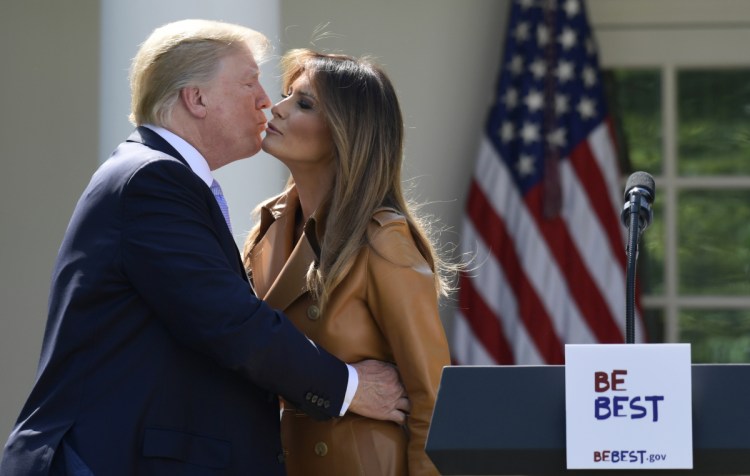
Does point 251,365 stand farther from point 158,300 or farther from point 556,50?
point 556,50

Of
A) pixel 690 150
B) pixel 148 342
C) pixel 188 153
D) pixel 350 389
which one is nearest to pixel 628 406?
pixel 350 389

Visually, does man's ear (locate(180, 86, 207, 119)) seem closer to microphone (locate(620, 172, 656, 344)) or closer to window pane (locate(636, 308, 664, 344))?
microphone (locate(620, 172, 656, 344))

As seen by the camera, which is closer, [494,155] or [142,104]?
[142,104]

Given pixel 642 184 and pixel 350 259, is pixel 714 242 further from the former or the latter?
pixel 642 184

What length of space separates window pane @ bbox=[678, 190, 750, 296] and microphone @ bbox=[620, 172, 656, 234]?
13.7 ft

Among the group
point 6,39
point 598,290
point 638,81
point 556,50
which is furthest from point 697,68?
point 6,39

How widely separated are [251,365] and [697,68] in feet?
14.1

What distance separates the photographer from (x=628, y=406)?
1.96 m

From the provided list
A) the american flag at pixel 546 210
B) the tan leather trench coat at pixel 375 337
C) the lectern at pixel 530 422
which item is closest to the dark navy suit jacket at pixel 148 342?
the tan leather trench coat at pixel 375 337

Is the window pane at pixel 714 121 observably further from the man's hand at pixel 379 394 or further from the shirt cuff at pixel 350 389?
the shirt cuff at pixel 350 389

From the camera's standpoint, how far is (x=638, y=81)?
6.39 metres

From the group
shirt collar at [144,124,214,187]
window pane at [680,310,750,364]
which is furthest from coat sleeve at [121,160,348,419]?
window pane at [680,310,750,364]

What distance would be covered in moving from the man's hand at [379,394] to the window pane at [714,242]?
12.3 feet

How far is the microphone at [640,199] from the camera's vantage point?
2.31m
